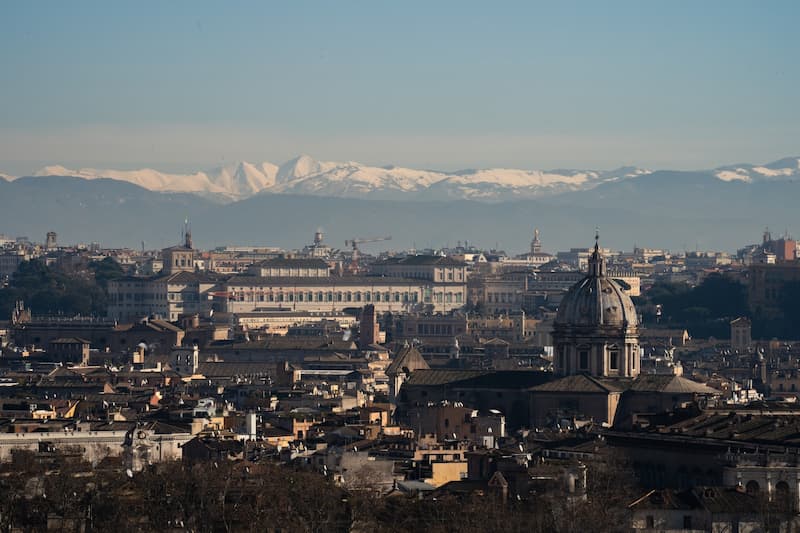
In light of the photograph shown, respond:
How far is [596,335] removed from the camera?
311 ft

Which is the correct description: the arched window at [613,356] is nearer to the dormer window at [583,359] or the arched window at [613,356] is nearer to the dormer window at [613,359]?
the dormer window at [613,359]

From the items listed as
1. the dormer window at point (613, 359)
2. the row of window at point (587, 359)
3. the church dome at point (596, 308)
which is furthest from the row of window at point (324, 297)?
the dormer window at point (613, 359)

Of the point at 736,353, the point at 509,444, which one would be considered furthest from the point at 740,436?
the point at 736,353

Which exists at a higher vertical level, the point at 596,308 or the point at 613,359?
the point at 596,308

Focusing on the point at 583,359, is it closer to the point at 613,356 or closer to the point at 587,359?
the point at 587,359

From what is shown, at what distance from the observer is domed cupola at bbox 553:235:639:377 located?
9444 cm

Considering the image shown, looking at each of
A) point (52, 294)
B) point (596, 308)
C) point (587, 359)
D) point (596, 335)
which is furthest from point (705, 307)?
point (587, 359)

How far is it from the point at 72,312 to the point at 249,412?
3615 inches

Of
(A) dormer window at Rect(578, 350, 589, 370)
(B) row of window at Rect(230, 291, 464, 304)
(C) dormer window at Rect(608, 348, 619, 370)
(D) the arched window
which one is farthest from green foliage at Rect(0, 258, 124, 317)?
(C) dormer window at Rect(608, 348, 619, 370)

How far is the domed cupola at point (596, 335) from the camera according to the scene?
310ft

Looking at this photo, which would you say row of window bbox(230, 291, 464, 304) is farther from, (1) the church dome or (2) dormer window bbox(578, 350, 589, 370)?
(2) dormer window bbox(578, 350, 589, 370)

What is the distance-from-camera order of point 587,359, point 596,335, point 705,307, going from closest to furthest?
point 587,359 → point 596,335 → point 705,307

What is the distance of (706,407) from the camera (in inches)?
3017

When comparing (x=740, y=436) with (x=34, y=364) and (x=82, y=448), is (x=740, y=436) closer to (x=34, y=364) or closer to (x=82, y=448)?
(x=82, y=448)
